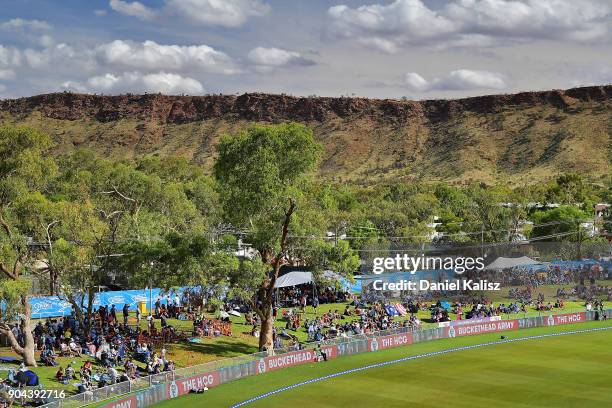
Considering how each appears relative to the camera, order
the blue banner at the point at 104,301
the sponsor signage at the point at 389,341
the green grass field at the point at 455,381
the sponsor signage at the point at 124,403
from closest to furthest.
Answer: the sponsor signage at the point at 124,403 → the green grass field at the point at 455,381 → the blue banner at the point at 104,301 → the sponsor signage at the point at 389,341

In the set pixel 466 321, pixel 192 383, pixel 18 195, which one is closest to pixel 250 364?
pixel 192 383

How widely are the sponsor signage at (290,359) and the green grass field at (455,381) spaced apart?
604 mm

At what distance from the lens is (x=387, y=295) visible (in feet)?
226

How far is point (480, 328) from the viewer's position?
6050 centimetres

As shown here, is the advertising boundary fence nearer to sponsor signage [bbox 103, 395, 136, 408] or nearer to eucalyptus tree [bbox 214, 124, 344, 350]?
sponsor signage [bbox 103, 395, 136, 408]

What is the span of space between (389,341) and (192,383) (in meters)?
18.5

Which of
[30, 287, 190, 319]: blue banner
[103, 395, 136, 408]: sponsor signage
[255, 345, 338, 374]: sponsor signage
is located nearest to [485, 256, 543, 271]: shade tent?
[255, 345, 338, 374]: sponsor signage

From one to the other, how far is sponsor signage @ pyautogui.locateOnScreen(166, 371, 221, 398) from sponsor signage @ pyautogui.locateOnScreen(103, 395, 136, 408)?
2935 mm

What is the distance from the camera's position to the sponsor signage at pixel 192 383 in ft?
124

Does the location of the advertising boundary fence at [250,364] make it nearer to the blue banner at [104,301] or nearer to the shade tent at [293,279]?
the blue banner at [104,301]

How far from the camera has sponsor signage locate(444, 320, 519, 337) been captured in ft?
193

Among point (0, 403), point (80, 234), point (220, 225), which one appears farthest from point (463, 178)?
point (0, 403)

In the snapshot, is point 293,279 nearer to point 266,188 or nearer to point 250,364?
point 266,188

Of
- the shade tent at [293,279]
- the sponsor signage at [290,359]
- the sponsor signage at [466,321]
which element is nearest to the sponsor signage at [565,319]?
the sponsor signage at [466,321]
